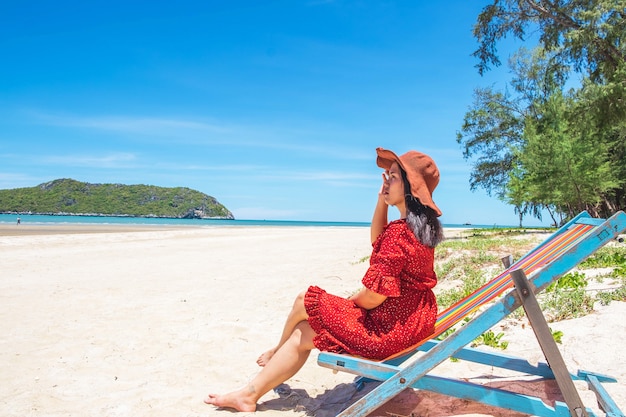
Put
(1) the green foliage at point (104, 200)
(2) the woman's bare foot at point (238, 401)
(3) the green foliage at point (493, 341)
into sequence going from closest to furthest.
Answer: (2) the woman's bare foot at point (238, 401) < (3) the green foliage at point (493, 341) < (1) the green foliage at point (104, 200)

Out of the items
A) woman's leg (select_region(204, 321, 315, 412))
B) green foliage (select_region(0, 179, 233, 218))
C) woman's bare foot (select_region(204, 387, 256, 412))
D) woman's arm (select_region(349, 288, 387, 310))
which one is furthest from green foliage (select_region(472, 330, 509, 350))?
green foliage (select_region(0, 179, 233, 218))

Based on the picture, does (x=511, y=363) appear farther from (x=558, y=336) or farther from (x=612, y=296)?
(x=612, y=296)

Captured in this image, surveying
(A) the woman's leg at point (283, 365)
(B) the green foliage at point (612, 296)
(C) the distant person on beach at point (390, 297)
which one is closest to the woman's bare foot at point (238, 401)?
(A) the woman's leg at point (283, 365)

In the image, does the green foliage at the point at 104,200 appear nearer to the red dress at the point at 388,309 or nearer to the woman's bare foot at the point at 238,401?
the woman's bare foot at the point at 238,401

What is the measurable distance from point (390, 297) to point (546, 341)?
89cm

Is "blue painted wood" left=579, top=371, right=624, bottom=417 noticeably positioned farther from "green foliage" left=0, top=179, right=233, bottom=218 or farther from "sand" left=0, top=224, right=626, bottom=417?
"green foliage" left=0, top=179, right=233, bottom=218

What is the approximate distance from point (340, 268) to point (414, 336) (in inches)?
317

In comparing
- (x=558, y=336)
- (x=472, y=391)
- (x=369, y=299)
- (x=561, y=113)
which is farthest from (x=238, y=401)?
(x=561, y=113)

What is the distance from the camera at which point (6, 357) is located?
4402 mm

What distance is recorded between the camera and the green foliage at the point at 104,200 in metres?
111

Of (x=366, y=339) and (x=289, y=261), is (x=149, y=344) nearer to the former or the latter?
(x=366, y=339)

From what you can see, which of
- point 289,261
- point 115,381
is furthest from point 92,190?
point 115,381

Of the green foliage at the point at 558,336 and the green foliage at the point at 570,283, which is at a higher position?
the green foliage at the point at 570,283

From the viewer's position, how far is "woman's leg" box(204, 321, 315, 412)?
2963 mm
